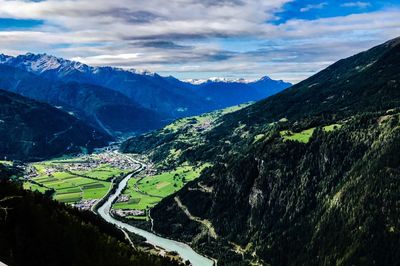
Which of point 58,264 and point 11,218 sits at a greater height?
point 11,218

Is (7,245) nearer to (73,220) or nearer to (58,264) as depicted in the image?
(58,264)

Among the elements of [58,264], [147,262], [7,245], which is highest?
[7,245]

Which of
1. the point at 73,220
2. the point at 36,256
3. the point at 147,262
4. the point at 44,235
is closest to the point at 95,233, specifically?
the point at 73,220

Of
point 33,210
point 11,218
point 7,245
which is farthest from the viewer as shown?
point 33,210

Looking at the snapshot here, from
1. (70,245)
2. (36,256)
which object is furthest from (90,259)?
(36,256)

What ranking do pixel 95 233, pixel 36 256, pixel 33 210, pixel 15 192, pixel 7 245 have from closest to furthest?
1. pixel 7 245
2. pixel 36 256
3. pixel 33 210
4. pixel 15 192
5. pixel 95 233

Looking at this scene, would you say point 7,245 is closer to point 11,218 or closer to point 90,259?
point 11,218

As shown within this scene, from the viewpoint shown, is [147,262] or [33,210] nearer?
[33,210]
